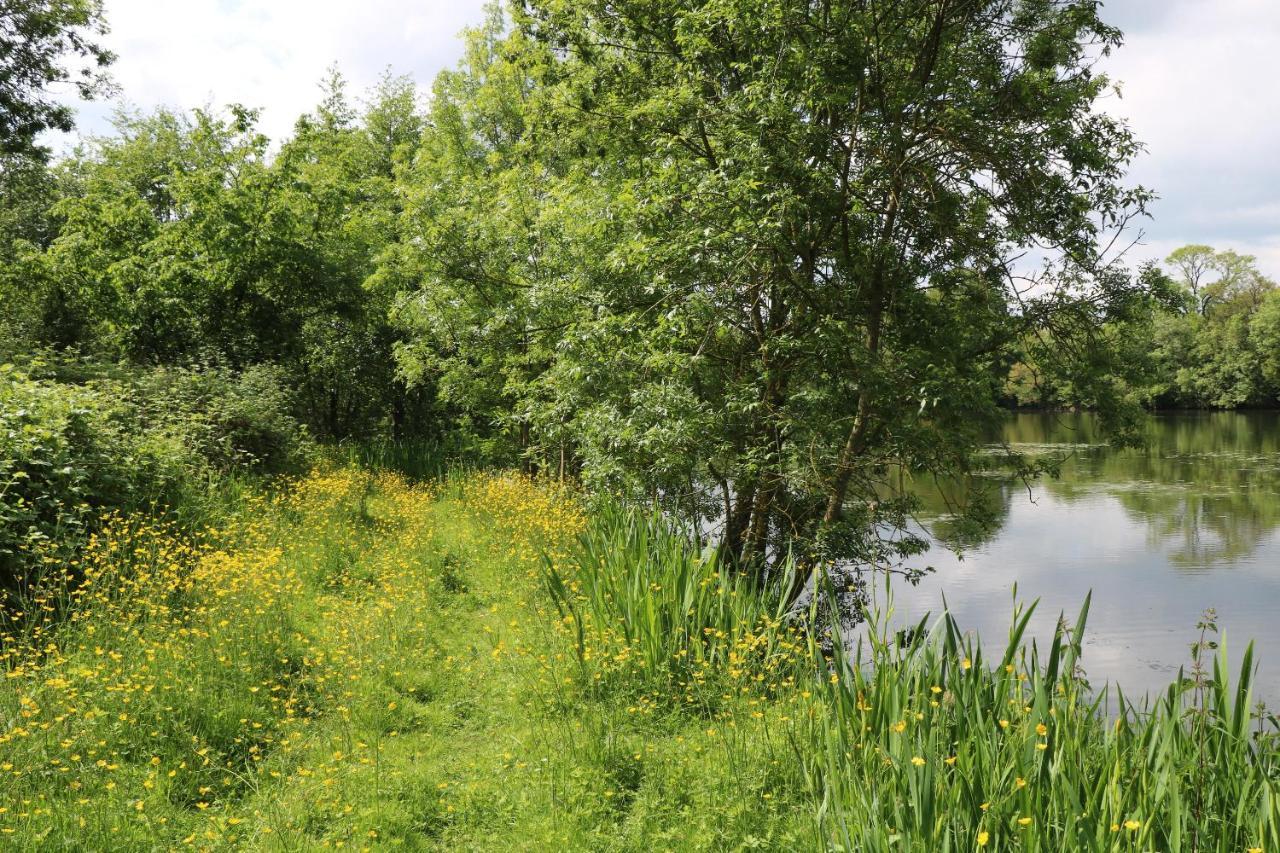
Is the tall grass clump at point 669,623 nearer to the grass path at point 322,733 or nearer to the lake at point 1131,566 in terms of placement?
the grass path at point 322,733

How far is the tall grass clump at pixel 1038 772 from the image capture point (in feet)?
8.54

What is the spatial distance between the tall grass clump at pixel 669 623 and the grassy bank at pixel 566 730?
2 centimetres

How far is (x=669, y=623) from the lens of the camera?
558cm

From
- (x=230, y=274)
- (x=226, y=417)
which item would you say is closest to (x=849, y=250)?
(x=226, y=417)

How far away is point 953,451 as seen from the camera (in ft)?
21.7

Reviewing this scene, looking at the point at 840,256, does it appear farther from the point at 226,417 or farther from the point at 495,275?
the point at 226,417

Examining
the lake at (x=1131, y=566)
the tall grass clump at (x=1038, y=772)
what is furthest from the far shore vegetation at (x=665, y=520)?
the lake at (x=1131, y=566)

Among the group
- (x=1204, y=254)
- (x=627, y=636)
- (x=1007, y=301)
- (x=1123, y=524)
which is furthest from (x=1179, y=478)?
(x=1204, y=254)

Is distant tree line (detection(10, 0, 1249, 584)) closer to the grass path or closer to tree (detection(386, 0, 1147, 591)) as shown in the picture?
tree (detection(386, 0, 1147, 591))

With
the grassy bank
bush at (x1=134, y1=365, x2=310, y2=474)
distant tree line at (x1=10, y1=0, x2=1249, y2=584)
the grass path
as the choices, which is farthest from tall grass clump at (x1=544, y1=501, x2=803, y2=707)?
bush at (x1=134, y1=365, x2=310, y2=474)

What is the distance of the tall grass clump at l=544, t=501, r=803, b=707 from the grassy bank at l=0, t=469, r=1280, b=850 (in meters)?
0.02

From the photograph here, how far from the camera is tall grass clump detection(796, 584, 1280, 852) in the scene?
8.54 ft

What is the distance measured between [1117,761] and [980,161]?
16.3 ft

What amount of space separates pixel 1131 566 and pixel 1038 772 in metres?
12.2
